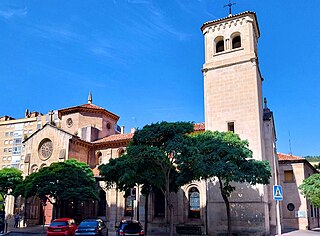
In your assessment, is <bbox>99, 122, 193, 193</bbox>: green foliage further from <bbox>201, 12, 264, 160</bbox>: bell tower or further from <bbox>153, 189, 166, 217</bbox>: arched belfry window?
<bbox>153, 189, 166, 217</bbox>: arched belfry window

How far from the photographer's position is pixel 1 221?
30.0m

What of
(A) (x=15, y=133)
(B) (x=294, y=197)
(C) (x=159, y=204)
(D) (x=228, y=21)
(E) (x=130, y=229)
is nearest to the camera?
(E) (x=130, y=229)

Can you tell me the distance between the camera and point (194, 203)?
32469 mm

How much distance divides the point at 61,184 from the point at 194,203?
12.7 m

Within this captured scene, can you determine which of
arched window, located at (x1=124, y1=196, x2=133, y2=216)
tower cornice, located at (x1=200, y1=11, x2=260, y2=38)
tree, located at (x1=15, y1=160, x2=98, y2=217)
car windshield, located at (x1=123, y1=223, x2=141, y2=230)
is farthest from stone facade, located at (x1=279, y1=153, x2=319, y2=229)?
car windshield, located at (x1=123, y1=223, x2=141, y2=230)

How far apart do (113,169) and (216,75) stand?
13.4 m

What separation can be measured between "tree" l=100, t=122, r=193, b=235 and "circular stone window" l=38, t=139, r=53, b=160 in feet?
56.3

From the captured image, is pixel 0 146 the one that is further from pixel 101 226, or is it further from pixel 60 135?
pixel 101 226

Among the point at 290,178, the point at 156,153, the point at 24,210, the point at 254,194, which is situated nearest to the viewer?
the point at 156,153

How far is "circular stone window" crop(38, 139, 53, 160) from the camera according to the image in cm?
4011

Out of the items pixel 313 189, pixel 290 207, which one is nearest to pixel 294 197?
pixel 290 207

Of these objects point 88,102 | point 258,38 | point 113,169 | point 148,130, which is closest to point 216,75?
point 258,38

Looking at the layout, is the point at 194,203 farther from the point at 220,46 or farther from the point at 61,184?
the point at 220,46

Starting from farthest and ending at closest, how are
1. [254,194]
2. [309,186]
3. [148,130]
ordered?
[309,186] < [254,194] < [148,130]
